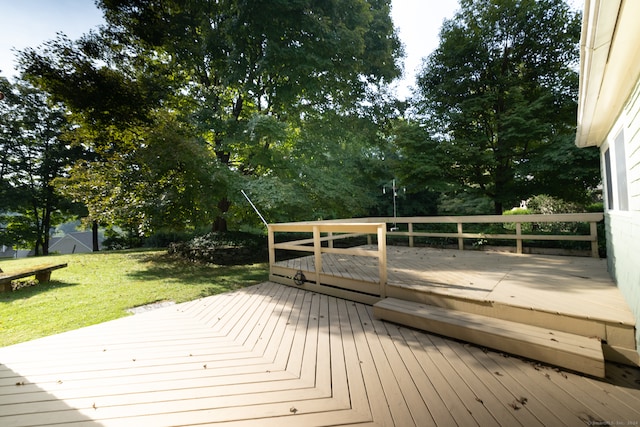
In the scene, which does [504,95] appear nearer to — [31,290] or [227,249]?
[227,249]

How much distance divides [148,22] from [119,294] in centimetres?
854

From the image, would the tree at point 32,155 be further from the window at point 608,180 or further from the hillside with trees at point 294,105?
the window at point 608,180

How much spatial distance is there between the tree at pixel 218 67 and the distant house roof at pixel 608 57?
253 inches

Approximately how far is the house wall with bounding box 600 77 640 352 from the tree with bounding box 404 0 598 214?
5275 mm

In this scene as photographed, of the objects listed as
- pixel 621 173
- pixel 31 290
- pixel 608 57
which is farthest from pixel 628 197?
pixel 31 290

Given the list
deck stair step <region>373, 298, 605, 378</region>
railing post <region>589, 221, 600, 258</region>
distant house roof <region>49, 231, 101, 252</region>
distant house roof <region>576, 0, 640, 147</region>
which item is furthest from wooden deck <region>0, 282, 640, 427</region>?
distant house roof <region>49, 231, 101, 252</region>

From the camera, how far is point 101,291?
561cm

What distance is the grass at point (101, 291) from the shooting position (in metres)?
3.81

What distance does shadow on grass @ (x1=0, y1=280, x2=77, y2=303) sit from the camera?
16.9ft

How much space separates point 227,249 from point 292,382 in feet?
23.8

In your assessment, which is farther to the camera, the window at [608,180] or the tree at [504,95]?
the tree at [504,95]

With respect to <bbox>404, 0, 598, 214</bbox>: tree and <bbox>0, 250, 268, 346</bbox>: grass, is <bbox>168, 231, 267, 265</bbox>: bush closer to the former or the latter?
<bbox>0, 250, 268, 346</bbox>: grass

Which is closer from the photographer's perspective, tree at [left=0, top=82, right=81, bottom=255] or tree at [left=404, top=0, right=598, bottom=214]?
tree at [left=404, top=0, right=598, bottom=214]

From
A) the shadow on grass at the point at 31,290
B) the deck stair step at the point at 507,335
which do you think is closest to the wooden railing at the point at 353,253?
the deck stair step at the point at 507,335
